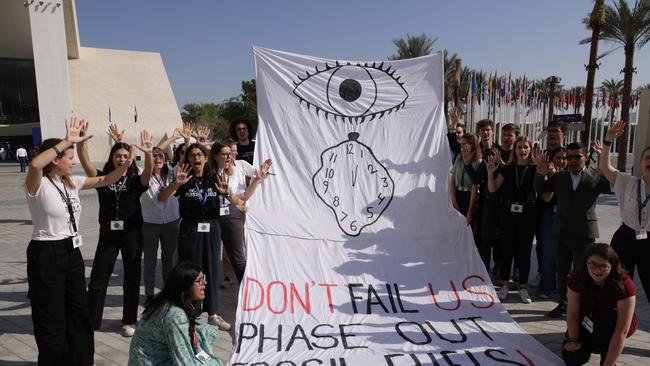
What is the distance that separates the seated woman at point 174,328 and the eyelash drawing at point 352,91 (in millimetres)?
3171

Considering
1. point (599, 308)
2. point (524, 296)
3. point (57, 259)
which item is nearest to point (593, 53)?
point (524, 296)

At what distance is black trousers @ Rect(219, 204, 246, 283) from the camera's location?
459 centimetres

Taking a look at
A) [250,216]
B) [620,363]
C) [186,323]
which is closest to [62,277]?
[186,323]

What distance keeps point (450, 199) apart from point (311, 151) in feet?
5.56

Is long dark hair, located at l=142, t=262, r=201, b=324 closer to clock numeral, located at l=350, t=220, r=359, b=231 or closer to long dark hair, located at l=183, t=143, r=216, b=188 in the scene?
long dark hair, located at l=183, t=143, r=216, b=188

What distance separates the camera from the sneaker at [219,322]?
4.34m

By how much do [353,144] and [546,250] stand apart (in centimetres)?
244

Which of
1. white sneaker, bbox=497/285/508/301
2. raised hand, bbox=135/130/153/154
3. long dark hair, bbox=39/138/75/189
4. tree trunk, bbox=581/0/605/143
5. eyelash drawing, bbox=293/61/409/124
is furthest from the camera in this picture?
tree trunk, bbox=581/0/605/143

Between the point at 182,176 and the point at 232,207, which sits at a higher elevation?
the point at 182,176

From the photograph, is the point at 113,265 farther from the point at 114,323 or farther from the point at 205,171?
the point at 205,171

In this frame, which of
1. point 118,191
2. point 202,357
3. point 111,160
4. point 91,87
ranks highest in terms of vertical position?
point 91,87

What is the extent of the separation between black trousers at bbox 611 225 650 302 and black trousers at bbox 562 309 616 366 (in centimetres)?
76

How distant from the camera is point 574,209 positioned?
174 inches

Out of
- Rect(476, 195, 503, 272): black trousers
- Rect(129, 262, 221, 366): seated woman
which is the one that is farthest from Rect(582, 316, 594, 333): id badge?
Rect(129, 262, 221, 366): seated woman
